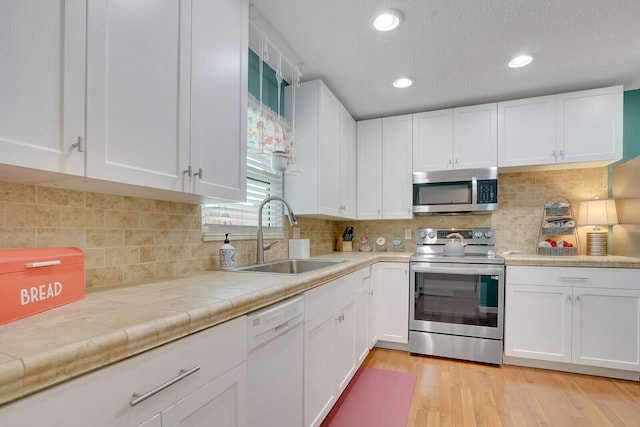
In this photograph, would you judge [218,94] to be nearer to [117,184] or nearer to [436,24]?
[117,184]

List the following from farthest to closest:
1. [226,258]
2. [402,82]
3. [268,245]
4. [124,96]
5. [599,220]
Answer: [599,220]
[402,82]
[268,245]
[226,258]
[124,96]

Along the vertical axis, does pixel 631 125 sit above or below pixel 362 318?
above

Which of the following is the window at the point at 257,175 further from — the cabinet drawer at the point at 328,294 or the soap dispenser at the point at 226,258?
the cabinet drawer at the point at 328,294

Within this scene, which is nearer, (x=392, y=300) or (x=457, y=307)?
(x=457, y=307)

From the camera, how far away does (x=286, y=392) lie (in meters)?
1.30

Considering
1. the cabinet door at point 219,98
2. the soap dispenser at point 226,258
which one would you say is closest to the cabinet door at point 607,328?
the soap dispenser at point 226,258

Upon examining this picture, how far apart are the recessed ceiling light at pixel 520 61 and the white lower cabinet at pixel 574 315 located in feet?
5.17

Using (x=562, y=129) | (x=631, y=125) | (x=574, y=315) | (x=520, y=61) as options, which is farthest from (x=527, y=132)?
(x=574, y=315)

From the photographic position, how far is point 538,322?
2.49 meters

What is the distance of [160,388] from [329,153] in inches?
86.3

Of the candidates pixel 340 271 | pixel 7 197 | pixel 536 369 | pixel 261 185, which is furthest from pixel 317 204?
pixel 536 369

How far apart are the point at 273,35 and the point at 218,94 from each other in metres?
0.84

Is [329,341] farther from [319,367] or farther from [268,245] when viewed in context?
[268,245]

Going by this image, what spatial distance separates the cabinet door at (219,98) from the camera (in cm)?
128
